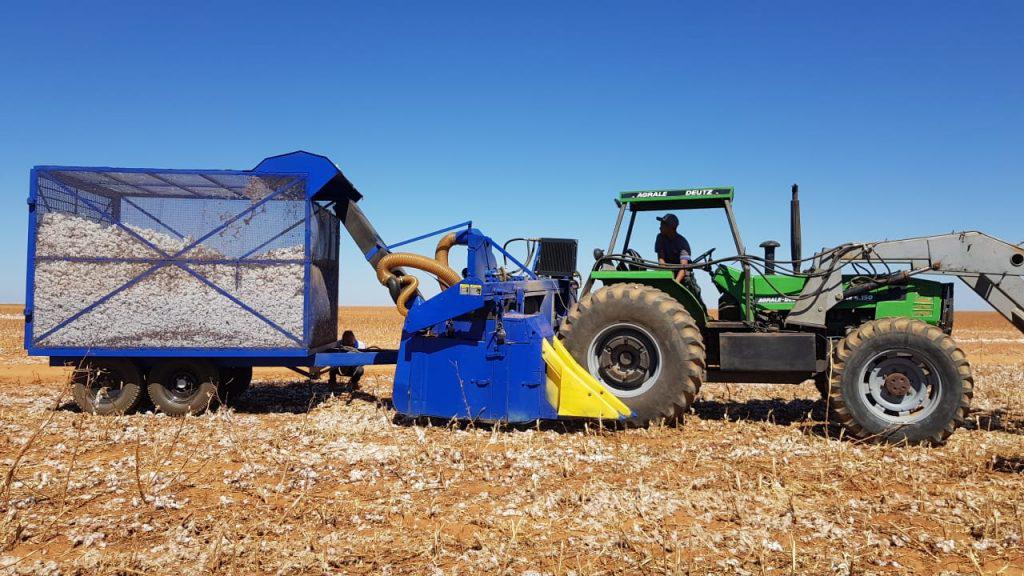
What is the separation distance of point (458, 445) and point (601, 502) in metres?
1.85

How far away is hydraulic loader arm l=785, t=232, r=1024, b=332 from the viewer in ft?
20.4

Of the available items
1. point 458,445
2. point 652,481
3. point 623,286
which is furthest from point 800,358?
point 458,445

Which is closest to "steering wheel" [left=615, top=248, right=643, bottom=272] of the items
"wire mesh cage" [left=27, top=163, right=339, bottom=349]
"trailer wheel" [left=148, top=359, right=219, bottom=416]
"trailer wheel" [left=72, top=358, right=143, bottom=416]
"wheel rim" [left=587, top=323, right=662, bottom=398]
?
"wheel rim" [left=587, top=323, right=662, bottom=398]

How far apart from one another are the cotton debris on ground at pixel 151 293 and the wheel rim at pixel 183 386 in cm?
46

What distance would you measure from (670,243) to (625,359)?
166cm

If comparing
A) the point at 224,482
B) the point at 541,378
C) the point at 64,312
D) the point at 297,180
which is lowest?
the point at 224,482

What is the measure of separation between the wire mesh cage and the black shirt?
406cm

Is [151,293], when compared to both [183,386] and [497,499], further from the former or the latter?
[497,499]

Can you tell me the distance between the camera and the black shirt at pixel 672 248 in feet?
23.8

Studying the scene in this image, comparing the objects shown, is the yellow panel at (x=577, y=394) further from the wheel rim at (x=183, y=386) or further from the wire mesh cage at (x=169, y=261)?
the wheel rim at (x=183, y=386)

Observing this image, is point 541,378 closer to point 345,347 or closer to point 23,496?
point 345,347

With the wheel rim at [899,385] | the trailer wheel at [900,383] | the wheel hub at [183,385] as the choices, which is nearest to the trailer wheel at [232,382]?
the wheel hub at [183,385]

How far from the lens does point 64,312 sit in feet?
22.2

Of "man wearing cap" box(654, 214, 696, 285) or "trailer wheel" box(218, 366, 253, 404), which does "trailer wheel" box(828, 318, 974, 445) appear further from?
"trailer wheel" box(218, 366, 253, 404)
